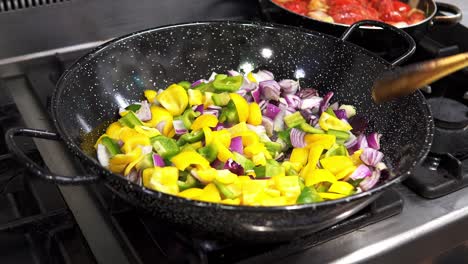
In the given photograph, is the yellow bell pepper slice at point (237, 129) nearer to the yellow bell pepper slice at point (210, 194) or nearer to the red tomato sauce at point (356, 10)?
the yellow bell pepper slice at point (210, 194)

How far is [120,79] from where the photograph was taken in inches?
42.1

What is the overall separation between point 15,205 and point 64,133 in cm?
29

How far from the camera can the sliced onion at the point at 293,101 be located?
3.49ft

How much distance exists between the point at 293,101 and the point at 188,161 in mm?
332

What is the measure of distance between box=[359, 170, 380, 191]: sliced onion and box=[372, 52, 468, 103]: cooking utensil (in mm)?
131

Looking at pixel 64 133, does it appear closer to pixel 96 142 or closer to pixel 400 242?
pixel 96 142

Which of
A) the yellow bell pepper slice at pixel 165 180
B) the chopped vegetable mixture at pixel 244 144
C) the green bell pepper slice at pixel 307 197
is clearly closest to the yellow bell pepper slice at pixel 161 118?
the chopped vegetable mixture at pixel 244 144

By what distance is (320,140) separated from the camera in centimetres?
93

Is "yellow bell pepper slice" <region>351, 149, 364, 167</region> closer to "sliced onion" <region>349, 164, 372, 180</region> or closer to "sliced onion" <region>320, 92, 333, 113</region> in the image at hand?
"sliced onion" <region>349, 164, 372, 180</region>

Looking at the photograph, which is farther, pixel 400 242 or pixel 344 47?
pixel 344 47

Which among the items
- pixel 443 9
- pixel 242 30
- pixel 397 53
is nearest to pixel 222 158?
pixel 242 30

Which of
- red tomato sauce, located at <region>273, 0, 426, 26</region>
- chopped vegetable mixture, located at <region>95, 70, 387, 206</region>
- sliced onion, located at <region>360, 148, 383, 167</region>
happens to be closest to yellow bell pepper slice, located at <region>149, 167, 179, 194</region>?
chopped vegetable mixture, located at <region>95, 70, 387, 206</region>

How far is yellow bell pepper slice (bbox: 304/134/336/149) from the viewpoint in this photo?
0.92m

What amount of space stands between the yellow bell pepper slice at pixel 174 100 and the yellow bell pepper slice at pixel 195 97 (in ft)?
0.04
